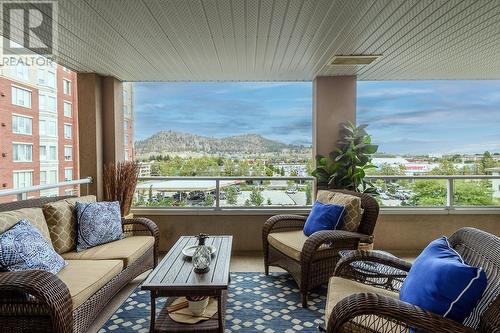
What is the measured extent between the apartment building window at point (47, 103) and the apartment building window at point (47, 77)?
16cm

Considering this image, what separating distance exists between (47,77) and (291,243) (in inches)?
152

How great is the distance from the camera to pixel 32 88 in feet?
13.4

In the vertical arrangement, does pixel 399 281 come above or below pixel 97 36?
below

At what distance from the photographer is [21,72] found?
3918 mm

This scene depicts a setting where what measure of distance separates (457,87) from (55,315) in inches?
229

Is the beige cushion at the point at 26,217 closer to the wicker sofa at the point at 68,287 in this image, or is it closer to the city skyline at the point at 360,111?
the wicker sofa at the point at 68,287

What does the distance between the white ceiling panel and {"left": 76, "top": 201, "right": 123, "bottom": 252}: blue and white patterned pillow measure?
5.55 ft

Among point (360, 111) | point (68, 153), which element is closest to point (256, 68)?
point (360, 111)

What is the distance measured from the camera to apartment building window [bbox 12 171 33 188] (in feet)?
13.0

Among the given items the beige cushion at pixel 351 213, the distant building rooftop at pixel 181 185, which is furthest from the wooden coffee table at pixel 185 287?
the distant building rooftop at pixel 181 185

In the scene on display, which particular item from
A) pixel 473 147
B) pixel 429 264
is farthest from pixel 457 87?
pixel 429 264

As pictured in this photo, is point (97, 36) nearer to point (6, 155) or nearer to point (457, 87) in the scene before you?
point (6, 155)

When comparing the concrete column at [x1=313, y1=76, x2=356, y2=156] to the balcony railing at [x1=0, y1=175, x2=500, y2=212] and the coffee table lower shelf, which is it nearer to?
the balcony railing at [x1=0, y1=175, x2=500, y2=212]

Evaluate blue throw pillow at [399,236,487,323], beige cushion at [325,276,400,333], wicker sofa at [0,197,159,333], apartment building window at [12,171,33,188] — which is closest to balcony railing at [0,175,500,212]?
apartment building window at [12,171,33,188]
